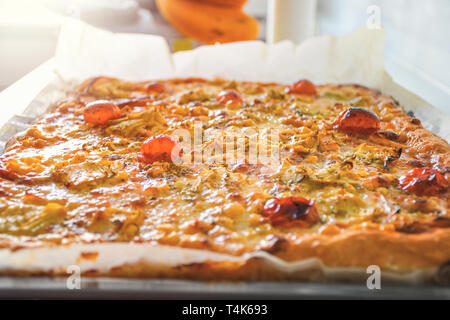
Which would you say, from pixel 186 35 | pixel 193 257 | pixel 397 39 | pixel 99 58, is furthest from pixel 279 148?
pixel 186 35

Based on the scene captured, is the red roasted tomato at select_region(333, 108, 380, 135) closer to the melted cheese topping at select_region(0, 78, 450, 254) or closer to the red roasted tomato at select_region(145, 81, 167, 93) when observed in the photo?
the melted cheese topping at select_region(0, 78, 450, 254)

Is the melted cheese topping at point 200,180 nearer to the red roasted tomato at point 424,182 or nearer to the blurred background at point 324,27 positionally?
the red roasted tomato at point 424,182

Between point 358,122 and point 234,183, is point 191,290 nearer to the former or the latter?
point 234,183

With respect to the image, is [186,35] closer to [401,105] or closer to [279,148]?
[401,105]

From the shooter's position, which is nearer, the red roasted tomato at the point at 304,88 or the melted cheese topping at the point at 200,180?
Result: the melted cheese topping at the point at 200,180

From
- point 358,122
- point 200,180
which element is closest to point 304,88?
point 358,122

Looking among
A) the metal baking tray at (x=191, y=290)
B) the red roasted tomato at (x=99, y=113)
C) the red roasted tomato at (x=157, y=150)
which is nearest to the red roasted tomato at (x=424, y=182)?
the metal baking tray at (x=191, y=290)

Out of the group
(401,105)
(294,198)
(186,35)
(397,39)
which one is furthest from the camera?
(186,35)
